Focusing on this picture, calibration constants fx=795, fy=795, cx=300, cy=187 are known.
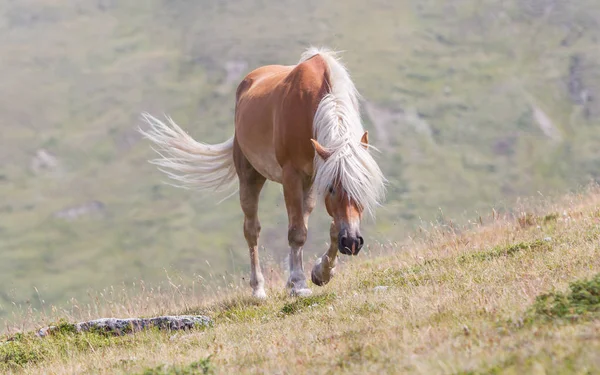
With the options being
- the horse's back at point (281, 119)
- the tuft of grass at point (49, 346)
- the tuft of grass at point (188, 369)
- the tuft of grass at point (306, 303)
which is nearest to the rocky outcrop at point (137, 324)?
the tuft of grass at point (49, 346)

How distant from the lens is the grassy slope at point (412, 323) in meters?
4.83

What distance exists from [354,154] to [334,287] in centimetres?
196

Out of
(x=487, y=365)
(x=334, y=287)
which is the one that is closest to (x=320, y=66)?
(x=334, y=287)

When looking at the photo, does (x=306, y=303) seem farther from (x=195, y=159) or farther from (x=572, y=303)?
(x=195, y=159)

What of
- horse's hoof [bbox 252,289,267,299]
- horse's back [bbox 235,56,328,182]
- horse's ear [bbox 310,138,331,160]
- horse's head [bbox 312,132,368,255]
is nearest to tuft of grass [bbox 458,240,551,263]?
horse's head [bbox 312,132,368,255]

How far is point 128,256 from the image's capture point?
645 feet

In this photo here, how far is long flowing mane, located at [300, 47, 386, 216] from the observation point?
9.09m

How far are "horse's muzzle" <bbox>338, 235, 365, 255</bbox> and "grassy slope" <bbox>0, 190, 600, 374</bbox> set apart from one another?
18.7 inches

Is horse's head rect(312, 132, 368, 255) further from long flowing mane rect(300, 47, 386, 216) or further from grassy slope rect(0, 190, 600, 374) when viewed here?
grassy slope rect(0, 190, 600, 374)

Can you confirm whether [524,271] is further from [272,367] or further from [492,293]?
[272,367]

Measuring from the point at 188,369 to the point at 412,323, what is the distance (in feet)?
6.00

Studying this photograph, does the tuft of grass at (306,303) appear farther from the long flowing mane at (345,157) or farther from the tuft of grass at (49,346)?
the tuft of grass at (49,346)

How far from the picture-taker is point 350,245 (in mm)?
8930

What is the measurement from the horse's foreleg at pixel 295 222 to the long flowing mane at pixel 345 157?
87 cm
